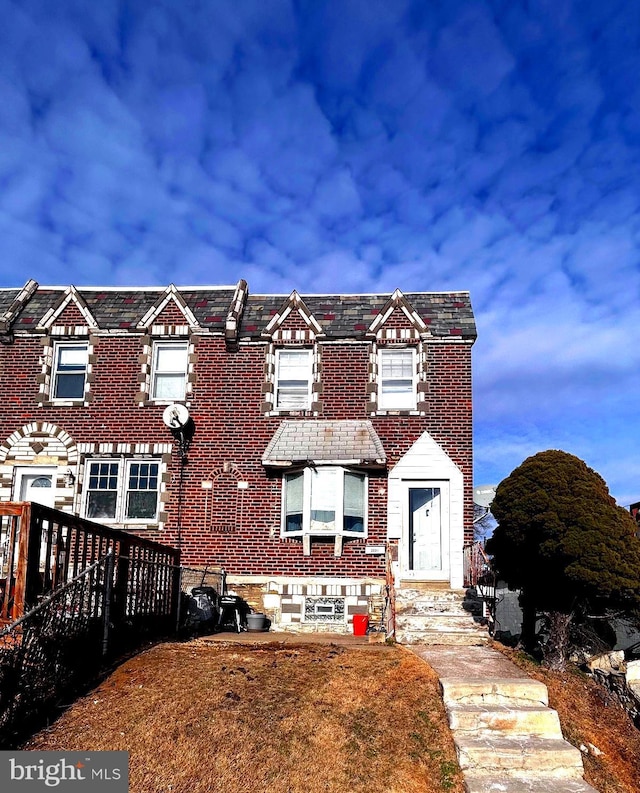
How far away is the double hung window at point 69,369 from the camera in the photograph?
18750 mm

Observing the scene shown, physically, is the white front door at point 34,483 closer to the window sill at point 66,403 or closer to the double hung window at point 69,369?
the window sill at point 66,403

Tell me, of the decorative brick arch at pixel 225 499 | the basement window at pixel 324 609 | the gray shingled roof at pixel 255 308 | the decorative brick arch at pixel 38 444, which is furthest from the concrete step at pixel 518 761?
the decorative brick arch at pixel 38 444

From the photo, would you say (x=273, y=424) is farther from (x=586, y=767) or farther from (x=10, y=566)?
(x=586, y=767)

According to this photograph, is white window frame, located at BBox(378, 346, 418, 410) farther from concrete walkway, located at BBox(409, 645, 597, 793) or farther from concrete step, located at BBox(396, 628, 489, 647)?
concrete walkway, located at BBox(409, 645, 597, 793)

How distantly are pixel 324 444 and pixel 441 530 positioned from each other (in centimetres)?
334

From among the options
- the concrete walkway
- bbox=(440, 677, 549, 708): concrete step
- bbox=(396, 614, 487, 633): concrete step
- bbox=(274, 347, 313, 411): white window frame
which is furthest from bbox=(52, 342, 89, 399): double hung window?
bbox=(440, 677, 549, 708): concrete step

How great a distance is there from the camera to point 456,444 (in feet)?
57.3

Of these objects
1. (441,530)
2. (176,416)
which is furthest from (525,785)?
→ (176,416)

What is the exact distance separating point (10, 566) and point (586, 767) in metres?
7.15

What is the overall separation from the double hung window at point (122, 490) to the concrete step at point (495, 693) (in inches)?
389

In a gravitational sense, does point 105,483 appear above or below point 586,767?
above

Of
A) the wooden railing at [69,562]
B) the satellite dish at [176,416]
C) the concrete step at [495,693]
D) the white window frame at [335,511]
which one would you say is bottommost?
the concrete step at [495,693]

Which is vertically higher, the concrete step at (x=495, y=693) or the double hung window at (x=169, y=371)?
the double hung window at (x=169, y=371)

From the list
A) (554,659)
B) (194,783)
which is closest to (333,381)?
(554,659)
